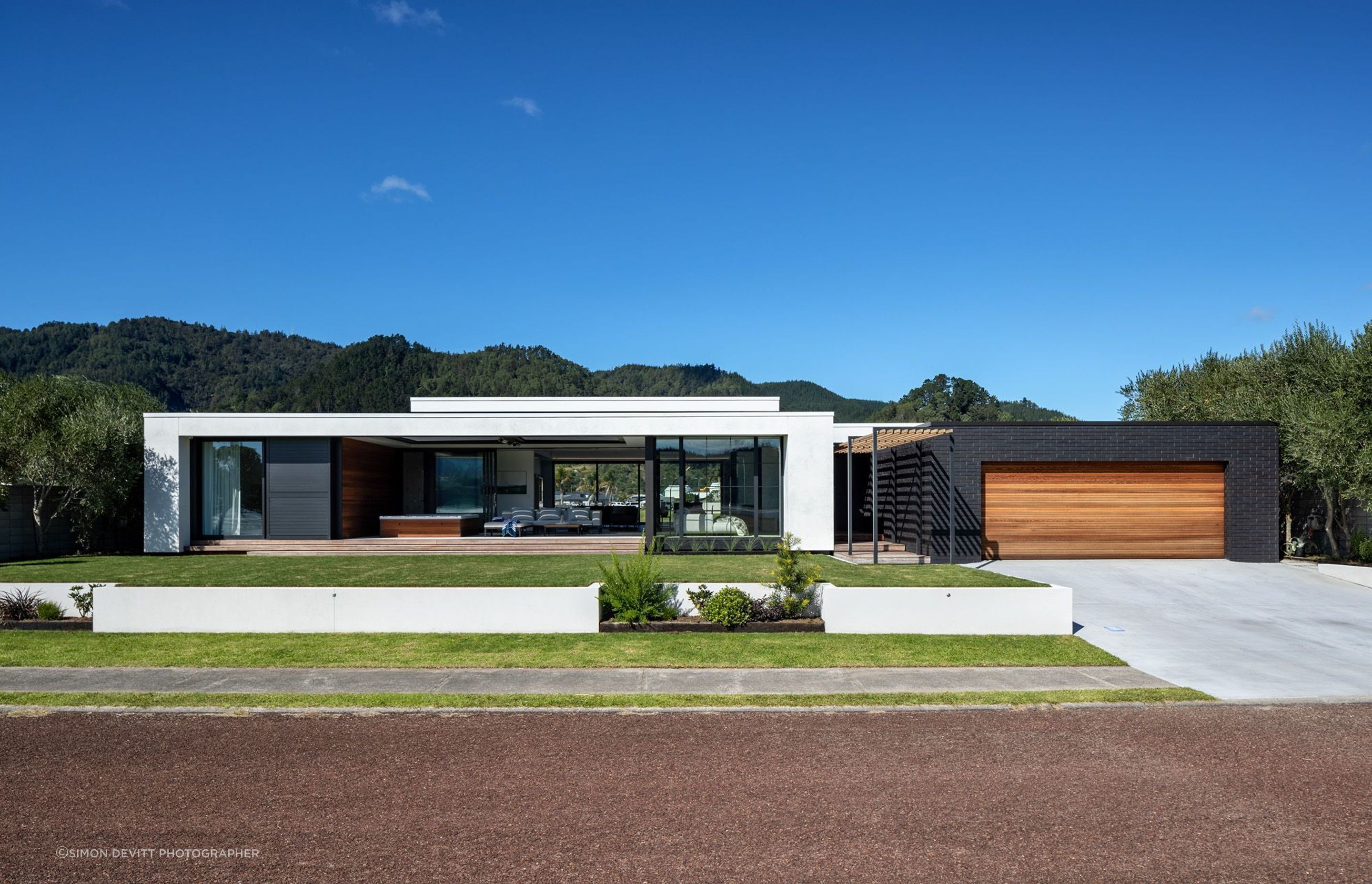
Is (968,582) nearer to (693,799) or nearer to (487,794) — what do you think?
(693,799)

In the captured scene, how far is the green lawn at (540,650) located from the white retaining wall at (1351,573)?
8.99 meters

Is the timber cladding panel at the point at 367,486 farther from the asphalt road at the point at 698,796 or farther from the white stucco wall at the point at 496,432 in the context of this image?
the asphalt road at the point at 698,796

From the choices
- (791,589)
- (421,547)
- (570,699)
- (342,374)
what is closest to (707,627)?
(791,589)

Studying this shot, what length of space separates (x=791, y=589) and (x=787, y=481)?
7717mm

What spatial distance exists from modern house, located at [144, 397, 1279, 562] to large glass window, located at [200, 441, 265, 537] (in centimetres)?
4

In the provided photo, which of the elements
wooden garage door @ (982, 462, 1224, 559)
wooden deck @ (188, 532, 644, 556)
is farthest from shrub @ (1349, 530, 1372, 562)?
wooden deck @ (188, 532, 644, 556)

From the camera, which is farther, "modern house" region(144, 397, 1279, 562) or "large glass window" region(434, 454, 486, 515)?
"large glass window" region(434, 454, 486, 515)

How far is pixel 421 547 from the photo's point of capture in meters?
19.2

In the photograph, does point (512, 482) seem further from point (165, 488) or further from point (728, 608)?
point (728, 608)

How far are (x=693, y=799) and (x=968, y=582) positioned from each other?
7449 mm

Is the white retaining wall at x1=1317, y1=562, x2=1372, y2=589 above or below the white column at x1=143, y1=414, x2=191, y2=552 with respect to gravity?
below

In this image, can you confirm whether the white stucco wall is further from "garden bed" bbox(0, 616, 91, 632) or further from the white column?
"garden bed" bbox(0, 616, 91, 632)

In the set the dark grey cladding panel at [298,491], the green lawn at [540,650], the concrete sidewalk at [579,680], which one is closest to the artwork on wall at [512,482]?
the dark grey cladding panel at [298,491]

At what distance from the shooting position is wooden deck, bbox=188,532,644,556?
728 inches
